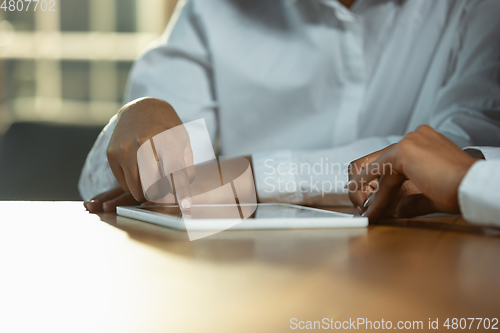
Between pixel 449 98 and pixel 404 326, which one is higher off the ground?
pixel 449 98

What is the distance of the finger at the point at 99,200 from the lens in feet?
1.33

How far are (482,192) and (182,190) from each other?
0.70ft

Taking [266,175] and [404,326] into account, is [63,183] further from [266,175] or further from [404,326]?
[404,326]

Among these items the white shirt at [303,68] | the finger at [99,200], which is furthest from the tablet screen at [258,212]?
the white shirt at [303,68]

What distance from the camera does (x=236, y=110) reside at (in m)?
0.70

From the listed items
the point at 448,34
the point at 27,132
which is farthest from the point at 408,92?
the point at 27,132

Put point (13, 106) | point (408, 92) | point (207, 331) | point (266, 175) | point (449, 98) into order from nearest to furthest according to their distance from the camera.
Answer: point (207, 331) → point (266, 175) → point (449, 98) → point (408, 92) → point (13, 106)

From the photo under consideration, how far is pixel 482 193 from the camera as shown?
0.80 ft

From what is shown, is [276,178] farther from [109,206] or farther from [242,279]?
[242,279]

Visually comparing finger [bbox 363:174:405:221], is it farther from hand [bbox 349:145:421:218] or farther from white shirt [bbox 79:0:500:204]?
white shirt [bbox 79:0:500:204]

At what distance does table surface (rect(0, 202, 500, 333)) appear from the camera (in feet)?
0.39

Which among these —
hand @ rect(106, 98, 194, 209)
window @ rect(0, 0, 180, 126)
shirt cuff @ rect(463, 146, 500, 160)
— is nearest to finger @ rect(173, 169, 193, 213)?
hand @ rect(106, 98, 194, 209)

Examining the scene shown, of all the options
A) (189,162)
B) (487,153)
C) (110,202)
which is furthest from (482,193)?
(110,202)

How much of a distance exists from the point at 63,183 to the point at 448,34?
2.63 feet
